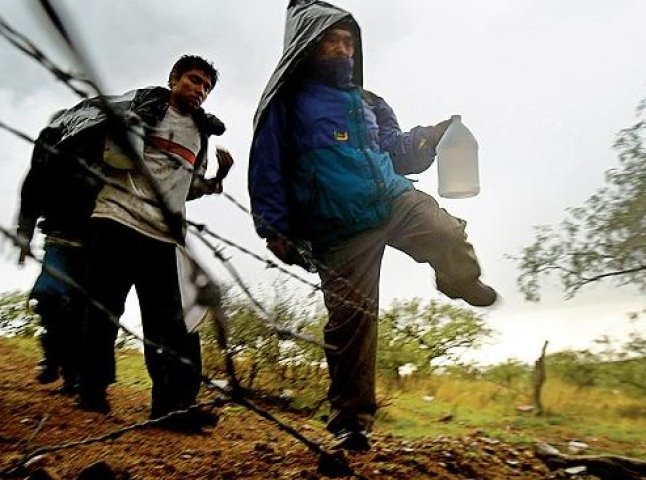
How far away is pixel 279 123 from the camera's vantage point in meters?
2.59

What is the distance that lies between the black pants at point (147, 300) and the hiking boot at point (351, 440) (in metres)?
0.82

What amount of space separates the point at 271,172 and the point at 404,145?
2.07ft

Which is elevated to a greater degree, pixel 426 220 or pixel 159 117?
pixel 159 117

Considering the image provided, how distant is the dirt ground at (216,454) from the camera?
218 cm

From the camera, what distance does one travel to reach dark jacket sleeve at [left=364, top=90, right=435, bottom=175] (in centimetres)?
276

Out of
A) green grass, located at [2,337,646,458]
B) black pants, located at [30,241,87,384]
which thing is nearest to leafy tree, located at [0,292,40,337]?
green grass, located at [2,337,646,458]

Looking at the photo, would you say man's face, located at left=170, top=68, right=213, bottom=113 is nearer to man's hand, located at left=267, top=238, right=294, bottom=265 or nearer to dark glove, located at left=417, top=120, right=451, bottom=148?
man's hand, located at left=267, top=238, right=294, bottom=265

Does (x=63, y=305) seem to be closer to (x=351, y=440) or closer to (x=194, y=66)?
(x=194, y=66)

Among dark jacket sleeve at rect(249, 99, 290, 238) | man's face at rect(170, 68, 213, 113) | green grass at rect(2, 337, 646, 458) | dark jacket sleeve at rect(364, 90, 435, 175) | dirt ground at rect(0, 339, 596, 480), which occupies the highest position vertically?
man's face at rect(170, 68, 213, 113)

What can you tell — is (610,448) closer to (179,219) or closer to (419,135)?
(419,135)

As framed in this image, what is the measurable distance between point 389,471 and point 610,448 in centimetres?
163

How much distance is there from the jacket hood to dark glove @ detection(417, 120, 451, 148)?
55cm

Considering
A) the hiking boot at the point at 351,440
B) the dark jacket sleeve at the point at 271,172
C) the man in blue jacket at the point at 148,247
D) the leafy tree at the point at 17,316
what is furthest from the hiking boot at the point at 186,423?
the leafy tree at the point at 17,316

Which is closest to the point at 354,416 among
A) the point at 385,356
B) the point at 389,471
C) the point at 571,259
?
the point at 389,471
